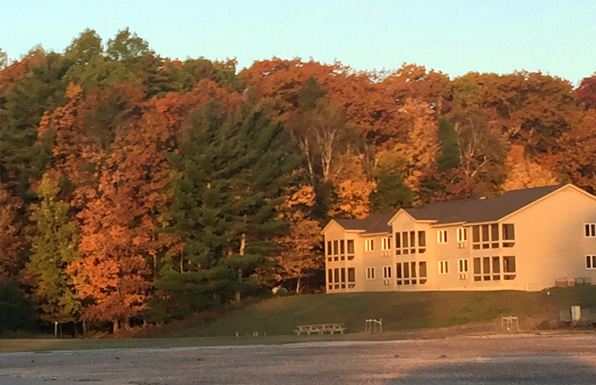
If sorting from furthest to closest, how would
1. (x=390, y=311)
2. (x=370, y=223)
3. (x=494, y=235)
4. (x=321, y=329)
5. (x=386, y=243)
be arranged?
1. (x=370, y=223)
2. (x=386, y=243)
3. (x=494, y=235)
4. (x=390, y=311)
5. (x=321, y=329)

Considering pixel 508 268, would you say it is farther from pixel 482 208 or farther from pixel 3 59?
pixel 3 59

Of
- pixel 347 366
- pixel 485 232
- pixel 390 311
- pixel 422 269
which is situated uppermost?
pixel 485 232

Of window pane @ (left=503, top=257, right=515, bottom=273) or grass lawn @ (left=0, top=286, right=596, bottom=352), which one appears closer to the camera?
grass lawn @ (left=0, top=286, right=596, bottom=352)

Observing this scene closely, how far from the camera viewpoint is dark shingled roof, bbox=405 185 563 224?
71812 millimetres

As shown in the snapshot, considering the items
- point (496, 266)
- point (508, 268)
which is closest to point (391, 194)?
point (496, 266)

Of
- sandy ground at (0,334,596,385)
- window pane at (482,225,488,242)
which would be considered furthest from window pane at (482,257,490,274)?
sandy ground at (0,334,596,385)

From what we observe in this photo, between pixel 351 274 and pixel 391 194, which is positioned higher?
pixel 391 194

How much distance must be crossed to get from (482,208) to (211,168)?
21140mm

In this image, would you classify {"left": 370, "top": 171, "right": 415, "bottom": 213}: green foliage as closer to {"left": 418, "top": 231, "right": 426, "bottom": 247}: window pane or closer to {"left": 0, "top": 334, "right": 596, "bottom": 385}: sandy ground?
{"left": 418, "top": 231, "right": 426, "bottom": 247}: window pane

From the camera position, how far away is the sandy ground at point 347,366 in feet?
65.1

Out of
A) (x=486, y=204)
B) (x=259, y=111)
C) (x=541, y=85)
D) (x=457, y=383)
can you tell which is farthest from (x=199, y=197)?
(x=457, y=383)

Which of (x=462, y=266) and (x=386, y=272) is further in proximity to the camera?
(x=386, y=272)

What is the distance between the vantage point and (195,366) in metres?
25.6

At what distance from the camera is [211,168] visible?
79375 millimetres
